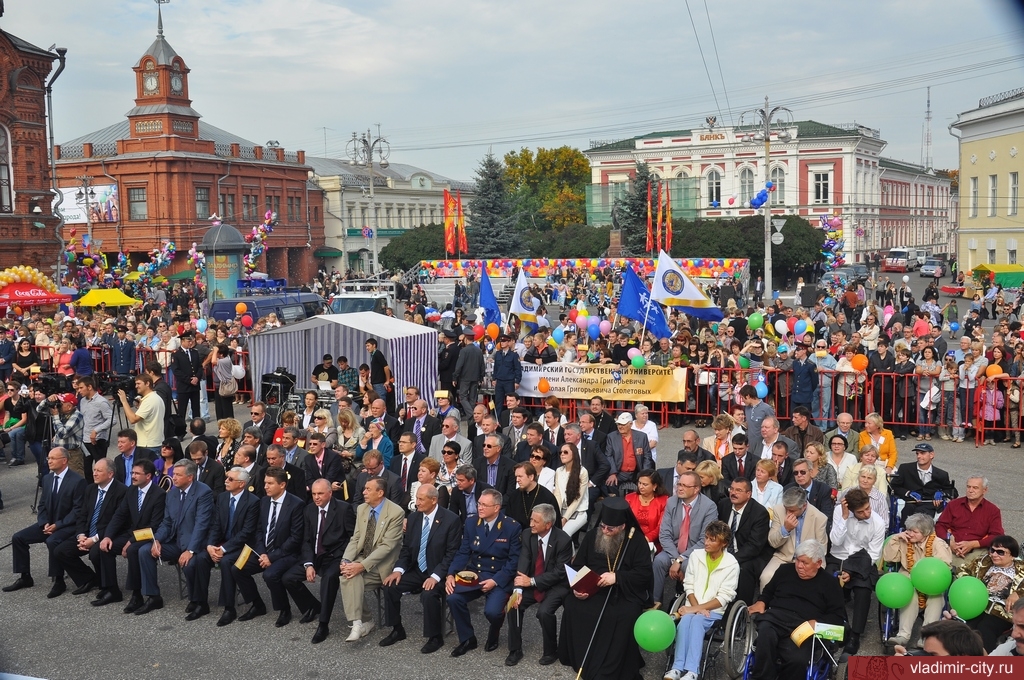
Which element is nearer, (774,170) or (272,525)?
(272,525)

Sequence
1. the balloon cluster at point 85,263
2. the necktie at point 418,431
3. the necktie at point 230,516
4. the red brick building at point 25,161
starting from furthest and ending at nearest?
the balloon cluster at point 85,263 → the red brick building at point 25,161 → the necktie at point 418,431 → the necktie at point 230,516

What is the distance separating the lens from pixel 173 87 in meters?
57.6

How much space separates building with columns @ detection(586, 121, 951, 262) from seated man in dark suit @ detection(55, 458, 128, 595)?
6868 cm

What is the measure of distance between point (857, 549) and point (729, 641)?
1.72 metres

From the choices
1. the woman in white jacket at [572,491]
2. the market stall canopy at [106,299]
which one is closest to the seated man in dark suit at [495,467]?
the woman in white jacket at [572,491]

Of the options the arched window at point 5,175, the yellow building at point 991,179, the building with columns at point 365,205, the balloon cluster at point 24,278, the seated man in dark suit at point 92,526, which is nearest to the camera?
the seated man in dark suit at point 92,526

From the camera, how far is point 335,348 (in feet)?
56.9

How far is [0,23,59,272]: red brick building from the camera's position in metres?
34.0

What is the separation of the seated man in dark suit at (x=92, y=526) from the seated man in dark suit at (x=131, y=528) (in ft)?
0.30

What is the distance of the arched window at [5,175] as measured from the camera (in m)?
34.4

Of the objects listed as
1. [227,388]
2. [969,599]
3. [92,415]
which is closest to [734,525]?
[969,599]

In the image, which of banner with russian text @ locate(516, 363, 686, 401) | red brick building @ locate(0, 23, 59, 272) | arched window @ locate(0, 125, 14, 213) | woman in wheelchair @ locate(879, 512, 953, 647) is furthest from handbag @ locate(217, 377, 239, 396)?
arched window @ locate(0, 125, 14, 213)

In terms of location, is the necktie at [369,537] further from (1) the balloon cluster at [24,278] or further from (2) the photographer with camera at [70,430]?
(1) the balloon cluster at [24,278]

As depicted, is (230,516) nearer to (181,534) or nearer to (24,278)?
(181,534)
